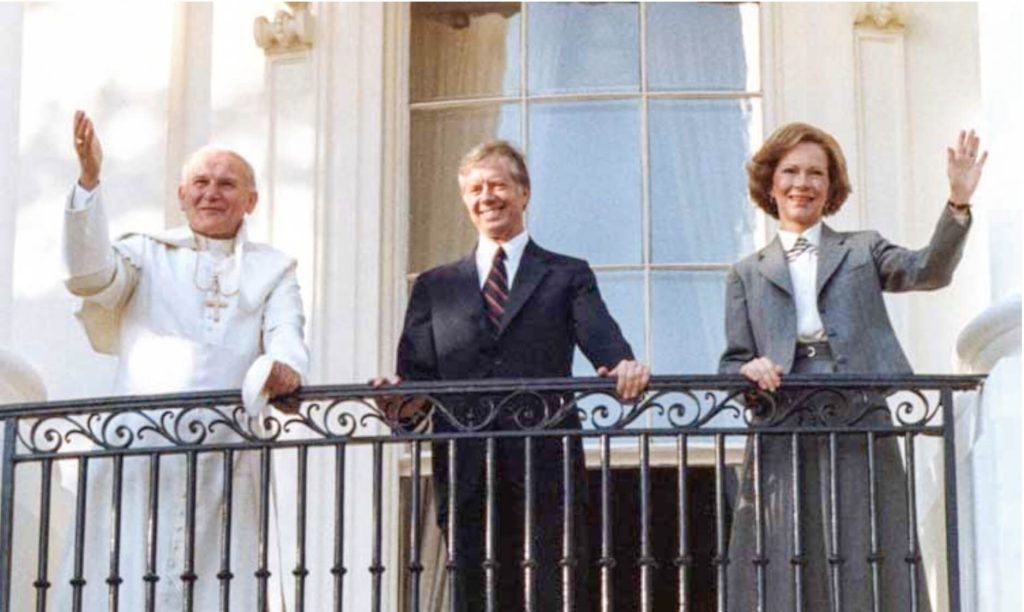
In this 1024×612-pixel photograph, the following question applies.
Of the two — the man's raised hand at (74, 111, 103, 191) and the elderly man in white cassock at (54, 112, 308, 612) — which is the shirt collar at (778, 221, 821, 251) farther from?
the man's raised hand at (74, 111, 103, 191)

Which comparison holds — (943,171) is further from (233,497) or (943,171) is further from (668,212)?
(233,497)

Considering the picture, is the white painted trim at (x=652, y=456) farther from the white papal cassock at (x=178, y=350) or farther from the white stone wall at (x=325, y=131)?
the white papal cassock at (x=178, y=350)

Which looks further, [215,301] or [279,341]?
[215,301]

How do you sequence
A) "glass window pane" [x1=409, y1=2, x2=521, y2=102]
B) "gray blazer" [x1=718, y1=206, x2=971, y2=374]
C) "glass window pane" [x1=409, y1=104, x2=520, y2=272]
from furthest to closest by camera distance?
"glass window pane" [x1=409, y1=2, x2=521, y2=102], "glass window pane" [x1=409, y1=104, x2=520, y2=272], "gray blazer" [x1=718, y1=206, x2=971, y2=374]

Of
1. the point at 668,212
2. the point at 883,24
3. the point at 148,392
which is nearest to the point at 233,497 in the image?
the point at 148,392

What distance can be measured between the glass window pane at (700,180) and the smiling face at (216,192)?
7.38ft

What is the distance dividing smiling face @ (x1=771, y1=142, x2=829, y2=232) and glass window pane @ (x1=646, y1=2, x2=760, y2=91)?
2106mm

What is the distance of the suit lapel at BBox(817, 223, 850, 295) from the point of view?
29.9ft

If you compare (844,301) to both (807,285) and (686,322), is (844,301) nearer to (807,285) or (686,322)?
(807,285)

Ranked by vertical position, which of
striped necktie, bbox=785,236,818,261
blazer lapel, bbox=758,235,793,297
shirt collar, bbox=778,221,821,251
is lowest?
blazer lapel, bbox=758,235,793,297

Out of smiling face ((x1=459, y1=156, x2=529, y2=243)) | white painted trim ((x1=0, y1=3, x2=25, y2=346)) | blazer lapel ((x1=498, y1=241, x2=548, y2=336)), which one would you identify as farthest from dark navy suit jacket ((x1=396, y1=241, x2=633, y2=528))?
white painted trim ((x1=0, y1=3, x2=25, y2=346))

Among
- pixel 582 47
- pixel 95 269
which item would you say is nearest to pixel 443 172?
pixel 582 47

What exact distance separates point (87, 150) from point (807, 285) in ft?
7.31

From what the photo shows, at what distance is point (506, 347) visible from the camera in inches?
361
